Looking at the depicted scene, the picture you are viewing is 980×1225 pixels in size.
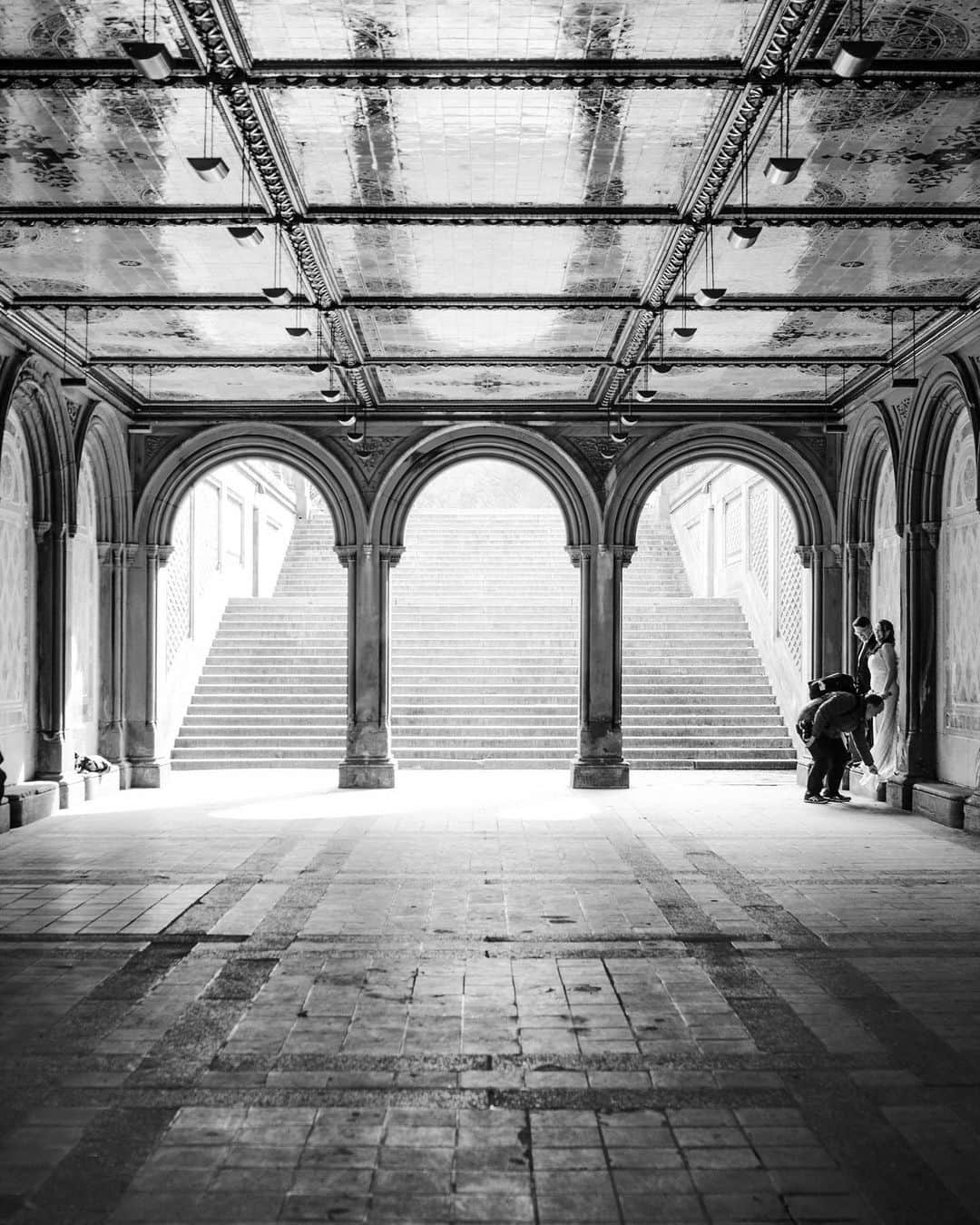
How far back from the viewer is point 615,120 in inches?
287

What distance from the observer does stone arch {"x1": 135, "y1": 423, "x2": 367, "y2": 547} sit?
15875mm

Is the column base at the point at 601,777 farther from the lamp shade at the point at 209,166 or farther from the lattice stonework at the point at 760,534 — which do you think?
the lamp shade at the point at 209,166

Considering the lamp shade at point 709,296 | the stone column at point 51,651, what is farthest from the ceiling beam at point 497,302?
the stone column at point 51,651

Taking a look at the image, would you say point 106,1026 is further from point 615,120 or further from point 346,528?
point 346,528

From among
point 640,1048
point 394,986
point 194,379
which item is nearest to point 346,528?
→ point 194,379

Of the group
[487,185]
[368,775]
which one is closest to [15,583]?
[368,775]

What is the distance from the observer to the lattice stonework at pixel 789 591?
18.2 meters

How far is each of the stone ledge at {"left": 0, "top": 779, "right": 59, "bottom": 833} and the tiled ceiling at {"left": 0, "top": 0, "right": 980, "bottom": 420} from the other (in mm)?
4161

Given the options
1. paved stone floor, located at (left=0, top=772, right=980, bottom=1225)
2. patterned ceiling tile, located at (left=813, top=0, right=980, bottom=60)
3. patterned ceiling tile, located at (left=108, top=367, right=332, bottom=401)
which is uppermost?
patterned ceiling tile, located at (left=108, top=367, right=332, bottom=401)

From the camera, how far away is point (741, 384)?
47.7 feet

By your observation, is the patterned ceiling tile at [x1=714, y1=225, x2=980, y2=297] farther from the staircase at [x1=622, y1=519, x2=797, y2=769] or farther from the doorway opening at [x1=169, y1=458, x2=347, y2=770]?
the doorway opening at [x1=169, y1=458, x2=347, y2=770]

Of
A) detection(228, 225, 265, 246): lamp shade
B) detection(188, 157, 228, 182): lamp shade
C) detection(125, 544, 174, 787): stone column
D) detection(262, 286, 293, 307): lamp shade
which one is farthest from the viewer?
detection(125, 544, 174, 787): stone column

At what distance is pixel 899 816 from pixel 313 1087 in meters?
9.11

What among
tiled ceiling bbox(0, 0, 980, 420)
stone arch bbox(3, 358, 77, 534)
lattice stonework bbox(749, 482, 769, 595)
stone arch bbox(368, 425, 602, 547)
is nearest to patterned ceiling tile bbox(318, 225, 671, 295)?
tiled ceiling bbox(0, 0, 980, 420)
